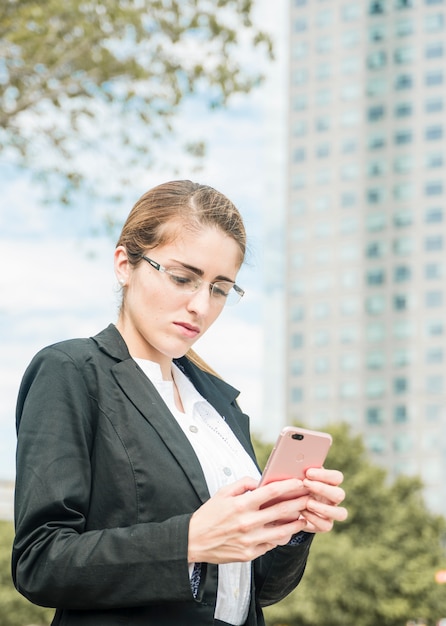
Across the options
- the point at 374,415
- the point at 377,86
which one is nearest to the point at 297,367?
the point at 374,415

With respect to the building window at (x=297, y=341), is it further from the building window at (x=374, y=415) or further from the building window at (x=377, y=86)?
the building window at (x=377, y=86)

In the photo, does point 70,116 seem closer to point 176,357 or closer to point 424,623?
point 176,357

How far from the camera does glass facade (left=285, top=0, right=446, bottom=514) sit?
87312 mm

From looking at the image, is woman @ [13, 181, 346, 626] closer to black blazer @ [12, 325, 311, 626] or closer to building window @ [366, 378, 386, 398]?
black blazer @ [12, 325, 311, 626]

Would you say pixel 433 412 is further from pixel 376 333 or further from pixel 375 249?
pixel 375 249

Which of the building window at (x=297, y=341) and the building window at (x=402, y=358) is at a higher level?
the building window at (x=297, y=341)

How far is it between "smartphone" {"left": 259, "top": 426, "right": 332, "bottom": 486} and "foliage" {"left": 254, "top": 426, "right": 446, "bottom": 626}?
91.2ft

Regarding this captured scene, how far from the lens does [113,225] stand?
1120 cm

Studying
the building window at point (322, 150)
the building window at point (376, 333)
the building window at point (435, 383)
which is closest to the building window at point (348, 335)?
the building window at point (376, 333)

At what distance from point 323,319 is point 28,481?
90.6 meters

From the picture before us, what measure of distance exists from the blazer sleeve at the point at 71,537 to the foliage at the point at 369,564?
91.4 feet

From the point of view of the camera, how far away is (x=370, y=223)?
302ft

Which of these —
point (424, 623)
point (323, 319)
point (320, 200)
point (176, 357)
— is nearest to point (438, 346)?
point (323, 319)

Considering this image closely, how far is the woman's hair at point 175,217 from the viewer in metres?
2.46
